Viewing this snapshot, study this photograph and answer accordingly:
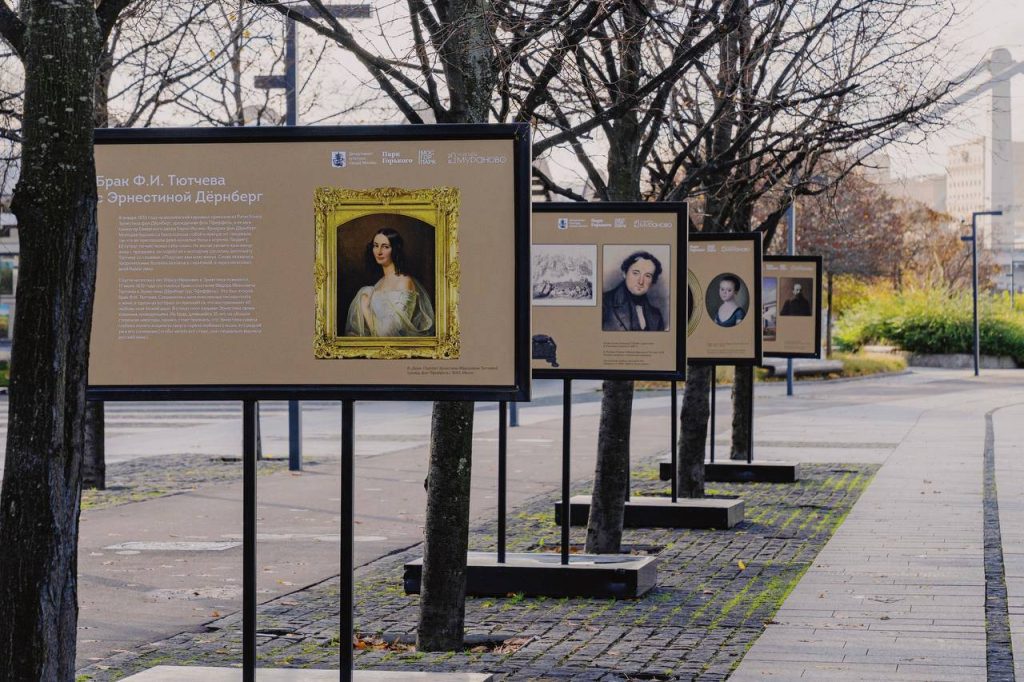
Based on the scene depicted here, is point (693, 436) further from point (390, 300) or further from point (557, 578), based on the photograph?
point (390, 300)

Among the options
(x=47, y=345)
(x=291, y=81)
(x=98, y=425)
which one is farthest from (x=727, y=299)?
(x=47, y=345)

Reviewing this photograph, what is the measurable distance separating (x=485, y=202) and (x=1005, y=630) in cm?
379

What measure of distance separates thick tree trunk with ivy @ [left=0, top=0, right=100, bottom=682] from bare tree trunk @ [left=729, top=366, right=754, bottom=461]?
12.6 m

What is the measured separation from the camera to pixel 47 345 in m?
4.57

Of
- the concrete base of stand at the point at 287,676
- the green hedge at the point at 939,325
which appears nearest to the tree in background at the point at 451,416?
the concrete base of stand at the point at 287,676

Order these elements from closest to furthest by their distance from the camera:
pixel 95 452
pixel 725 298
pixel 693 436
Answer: pixel 725 298 < pixel 693 436 < pixel 95 452

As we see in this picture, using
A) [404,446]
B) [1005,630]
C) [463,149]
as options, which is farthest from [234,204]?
[404,446]

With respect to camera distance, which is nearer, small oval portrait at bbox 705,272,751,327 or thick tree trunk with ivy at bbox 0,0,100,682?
thick tree trunk with ivy at bbox 0,0,100,682

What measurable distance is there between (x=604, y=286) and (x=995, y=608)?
2868 millimetres

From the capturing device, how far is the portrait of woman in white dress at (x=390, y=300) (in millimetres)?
5652

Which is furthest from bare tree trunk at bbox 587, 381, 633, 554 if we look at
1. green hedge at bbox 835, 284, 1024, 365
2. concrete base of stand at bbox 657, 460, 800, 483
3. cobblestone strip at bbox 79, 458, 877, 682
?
green hedge at bbox 835, 284, 1024, 365

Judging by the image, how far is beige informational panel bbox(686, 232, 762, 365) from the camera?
13.2 m

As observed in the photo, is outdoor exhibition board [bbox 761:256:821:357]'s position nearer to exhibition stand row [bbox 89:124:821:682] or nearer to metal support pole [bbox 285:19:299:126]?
metal support pole [bbox 285:19:299:126]

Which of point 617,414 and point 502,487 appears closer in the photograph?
point 502,487
